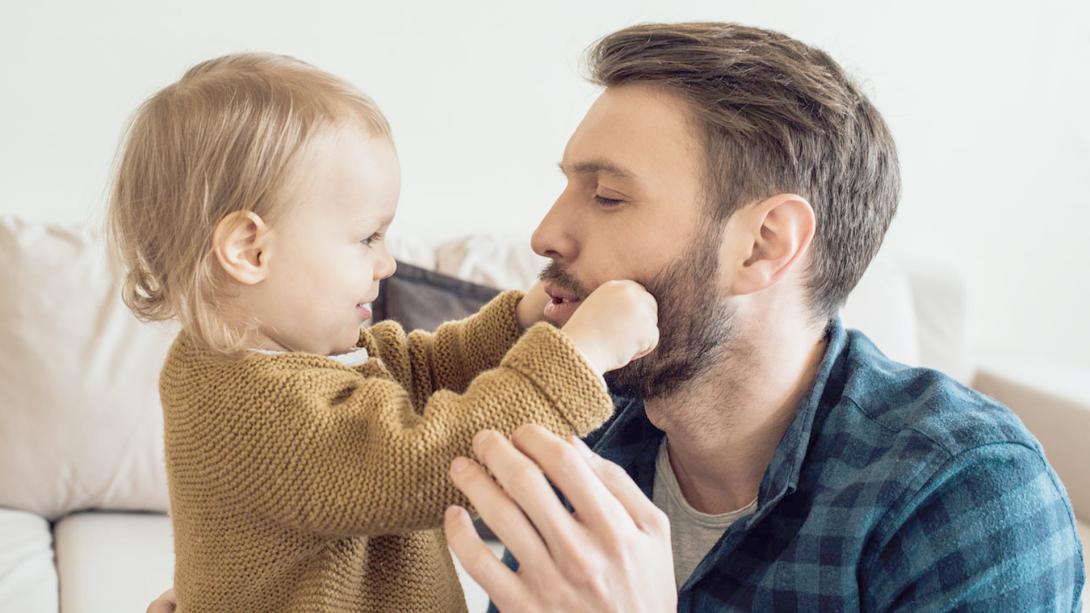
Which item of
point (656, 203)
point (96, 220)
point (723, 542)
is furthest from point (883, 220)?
point (96, 220)

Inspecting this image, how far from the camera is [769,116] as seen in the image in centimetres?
127

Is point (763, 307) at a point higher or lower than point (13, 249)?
higher

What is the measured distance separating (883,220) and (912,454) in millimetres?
429

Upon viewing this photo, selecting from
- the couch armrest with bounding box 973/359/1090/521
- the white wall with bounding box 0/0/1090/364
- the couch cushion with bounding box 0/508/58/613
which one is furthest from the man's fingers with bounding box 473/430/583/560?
the couch armrest with bounding box 973/359/1090/521

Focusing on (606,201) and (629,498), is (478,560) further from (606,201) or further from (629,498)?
(606,201)

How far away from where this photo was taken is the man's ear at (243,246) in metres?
1.02

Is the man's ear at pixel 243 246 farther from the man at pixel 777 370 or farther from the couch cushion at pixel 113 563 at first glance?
the couch cushion at pixel 113 563

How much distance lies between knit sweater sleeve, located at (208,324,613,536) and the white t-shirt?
438 mm

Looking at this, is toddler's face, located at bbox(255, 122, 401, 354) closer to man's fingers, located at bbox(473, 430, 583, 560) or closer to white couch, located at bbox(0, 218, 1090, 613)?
man's fingers, located at bbox(473, 430, 583, 560)

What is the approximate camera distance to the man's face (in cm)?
125

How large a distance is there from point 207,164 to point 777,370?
2.39 feet

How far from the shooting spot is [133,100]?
2.13 m

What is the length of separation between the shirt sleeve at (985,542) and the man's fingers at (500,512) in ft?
1.38

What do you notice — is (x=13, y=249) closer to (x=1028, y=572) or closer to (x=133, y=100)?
(x=133, y=100)
